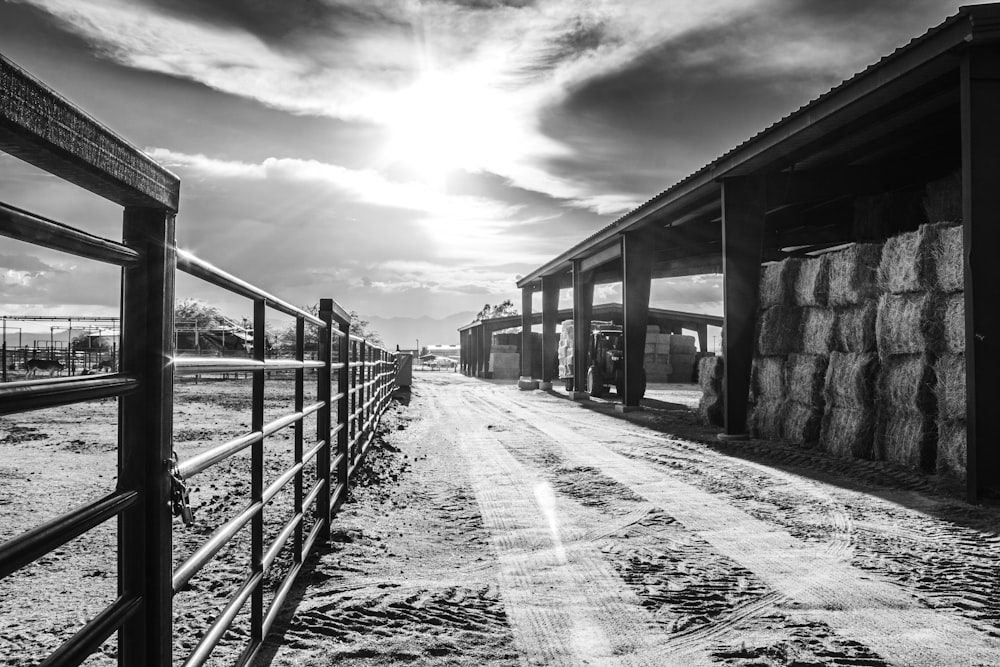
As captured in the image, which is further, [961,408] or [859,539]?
[961,408]

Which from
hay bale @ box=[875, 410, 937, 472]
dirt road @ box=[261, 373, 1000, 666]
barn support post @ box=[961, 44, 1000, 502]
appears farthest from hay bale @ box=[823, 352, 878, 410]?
barn support post @ box=[961, 44, 1000, 502]

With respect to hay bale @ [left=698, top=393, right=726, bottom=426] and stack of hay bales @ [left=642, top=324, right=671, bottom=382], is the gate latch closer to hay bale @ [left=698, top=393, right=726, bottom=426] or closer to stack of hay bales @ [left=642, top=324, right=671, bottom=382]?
hay bale @ [left=698, top=393, right=726, bottom=426]

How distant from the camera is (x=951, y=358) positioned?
8.29 metres

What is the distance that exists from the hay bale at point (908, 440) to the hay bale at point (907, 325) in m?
0.86

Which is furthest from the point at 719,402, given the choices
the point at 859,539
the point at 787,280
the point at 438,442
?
the point at 859,539

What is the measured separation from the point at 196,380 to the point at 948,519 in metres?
35.1

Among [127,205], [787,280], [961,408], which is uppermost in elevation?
[787,280]

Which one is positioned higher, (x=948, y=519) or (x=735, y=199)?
(x=735, y=199)

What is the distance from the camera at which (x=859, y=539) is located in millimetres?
5777

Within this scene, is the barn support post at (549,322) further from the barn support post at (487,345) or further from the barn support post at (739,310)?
the barn support post at (739,310)

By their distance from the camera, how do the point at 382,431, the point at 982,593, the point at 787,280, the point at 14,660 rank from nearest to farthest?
the point at 14,660, the point at 982,593, the point at 787,280, the point at 382,431

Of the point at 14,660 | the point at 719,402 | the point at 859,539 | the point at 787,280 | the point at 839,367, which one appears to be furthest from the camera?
the point at 719,402

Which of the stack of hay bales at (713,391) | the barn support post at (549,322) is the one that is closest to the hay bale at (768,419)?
the stack of hay bales at (713,391)

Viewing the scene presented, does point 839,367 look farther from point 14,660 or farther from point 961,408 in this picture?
point 14,660
